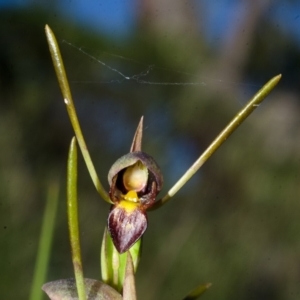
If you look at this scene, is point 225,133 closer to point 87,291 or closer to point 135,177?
point 135,177

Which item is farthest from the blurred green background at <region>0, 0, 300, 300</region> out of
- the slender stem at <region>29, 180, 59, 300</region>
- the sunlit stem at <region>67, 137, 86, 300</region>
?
the sunlit stem at <region>67, 137, 86, 300</region>

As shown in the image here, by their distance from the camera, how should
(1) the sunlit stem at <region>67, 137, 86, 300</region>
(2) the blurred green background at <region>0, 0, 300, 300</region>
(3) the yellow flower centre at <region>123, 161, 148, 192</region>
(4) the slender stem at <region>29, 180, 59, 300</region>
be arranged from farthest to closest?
(2) the blurred green background at <region>0, 0, 300, 300</region> → (4) the slender stem at <region>29, 180, 59, 300</region> → (3) the yellow flower centre at <region>123, 161, 148, 192</region> → (1) the sunlit stem at <region>67, 137, 86, 300</region>

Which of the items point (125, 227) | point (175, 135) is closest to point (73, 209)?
point (125, 227)

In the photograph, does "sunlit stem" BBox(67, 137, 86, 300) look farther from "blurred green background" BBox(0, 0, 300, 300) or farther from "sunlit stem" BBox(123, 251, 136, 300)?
"blurred green background" BBox(0, 0, 300, 300)

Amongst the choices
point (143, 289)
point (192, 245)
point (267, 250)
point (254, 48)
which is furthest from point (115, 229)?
point (254, 48)

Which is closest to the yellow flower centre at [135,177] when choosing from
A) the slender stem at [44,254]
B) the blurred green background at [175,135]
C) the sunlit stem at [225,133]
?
the sunlit stem at [225,133]

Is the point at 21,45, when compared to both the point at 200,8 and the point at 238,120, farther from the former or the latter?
the point at 238,120
